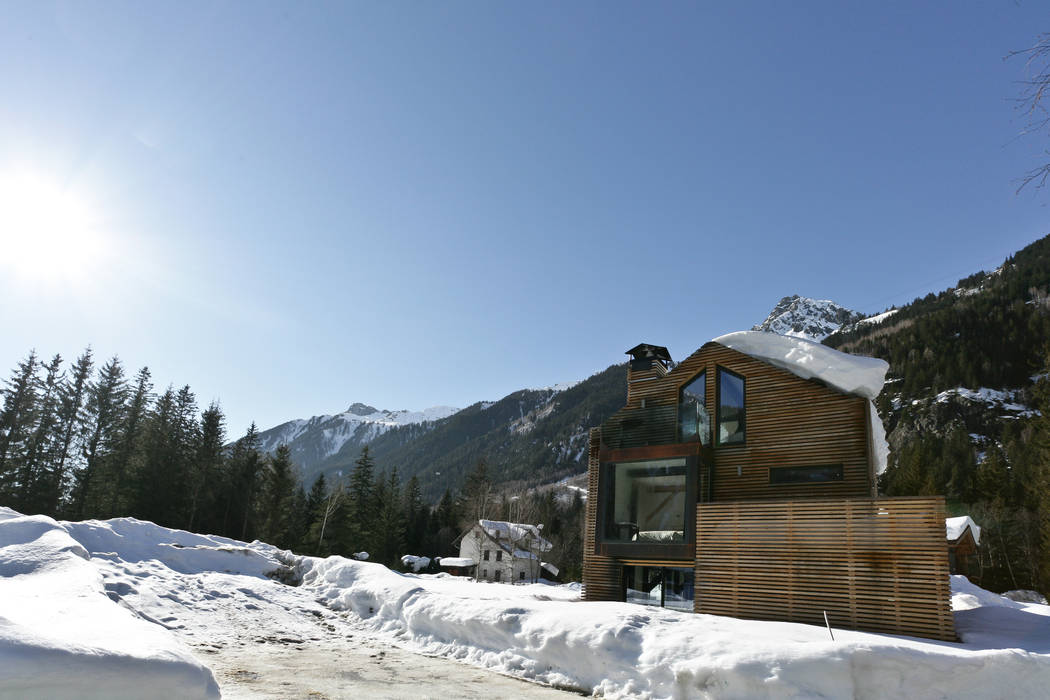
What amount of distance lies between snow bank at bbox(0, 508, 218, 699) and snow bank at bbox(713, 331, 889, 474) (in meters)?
13.5

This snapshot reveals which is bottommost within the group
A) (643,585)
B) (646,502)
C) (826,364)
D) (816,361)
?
(643,585)

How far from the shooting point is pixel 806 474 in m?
14.2

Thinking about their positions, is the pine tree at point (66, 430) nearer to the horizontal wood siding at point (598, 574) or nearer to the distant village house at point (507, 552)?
the distant village house at point (507, 552)

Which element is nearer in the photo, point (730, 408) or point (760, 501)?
point (760, 501)

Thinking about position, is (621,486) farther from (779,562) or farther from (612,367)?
(612,367)

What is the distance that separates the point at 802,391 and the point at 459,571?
131 ft

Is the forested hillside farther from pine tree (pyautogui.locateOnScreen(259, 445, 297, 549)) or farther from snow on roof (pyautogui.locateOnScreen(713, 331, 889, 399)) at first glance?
pine tree (pyautogui.locateOnScreen(259, 445, 297, 549))

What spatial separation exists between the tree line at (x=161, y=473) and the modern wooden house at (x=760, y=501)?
86.0 feet

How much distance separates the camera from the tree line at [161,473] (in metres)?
31.7

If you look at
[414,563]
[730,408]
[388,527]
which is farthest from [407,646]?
[414,563]

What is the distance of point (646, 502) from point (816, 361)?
5448mm

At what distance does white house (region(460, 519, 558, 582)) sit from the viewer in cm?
4169

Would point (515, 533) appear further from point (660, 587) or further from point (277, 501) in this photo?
point (660, 587)

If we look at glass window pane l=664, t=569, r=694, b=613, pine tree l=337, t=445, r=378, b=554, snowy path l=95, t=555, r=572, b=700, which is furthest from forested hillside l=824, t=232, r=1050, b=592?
snowy path l=95, t=555, r=572, b=700
